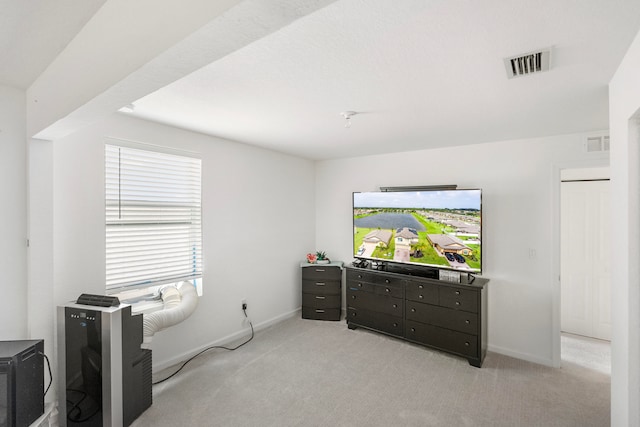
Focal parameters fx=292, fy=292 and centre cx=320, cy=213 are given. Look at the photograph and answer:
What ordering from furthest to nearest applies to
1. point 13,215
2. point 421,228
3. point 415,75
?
point 421,228
point 13,215
point 415,75

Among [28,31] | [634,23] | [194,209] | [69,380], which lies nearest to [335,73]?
[634,23]

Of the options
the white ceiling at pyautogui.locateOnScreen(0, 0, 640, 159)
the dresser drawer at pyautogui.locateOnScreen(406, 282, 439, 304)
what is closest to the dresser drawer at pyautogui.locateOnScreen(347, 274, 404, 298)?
the dresser drawer at pyautogui.locateOnScreen(406, 282, 439, 304)

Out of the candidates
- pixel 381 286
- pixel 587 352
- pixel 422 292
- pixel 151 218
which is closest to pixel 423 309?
pixel 422 292

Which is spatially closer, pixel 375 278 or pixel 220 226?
pixel 220 226

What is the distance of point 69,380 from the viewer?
6.71 feet

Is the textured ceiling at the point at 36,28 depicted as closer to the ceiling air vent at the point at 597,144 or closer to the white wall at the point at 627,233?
the white wall at the point at 627,233

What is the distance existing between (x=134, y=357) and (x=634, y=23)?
3465 mm

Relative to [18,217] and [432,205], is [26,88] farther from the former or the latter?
[432,205]

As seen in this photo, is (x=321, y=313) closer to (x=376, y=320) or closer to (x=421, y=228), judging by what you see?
(x=376, y=320)

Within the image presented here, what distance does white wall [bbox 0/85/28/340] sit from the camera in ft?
6.23

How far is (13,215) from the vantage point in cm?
194

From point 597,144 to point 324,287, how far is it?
358cm

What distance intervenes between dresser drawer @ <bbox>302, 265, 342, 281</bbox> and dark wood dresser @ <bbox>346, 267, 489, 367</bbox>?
322mm

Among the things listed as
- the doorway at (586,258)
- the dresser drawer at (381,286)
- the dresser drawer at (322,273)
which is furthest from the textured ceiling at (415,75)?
the dresser drawer at (322,273)
